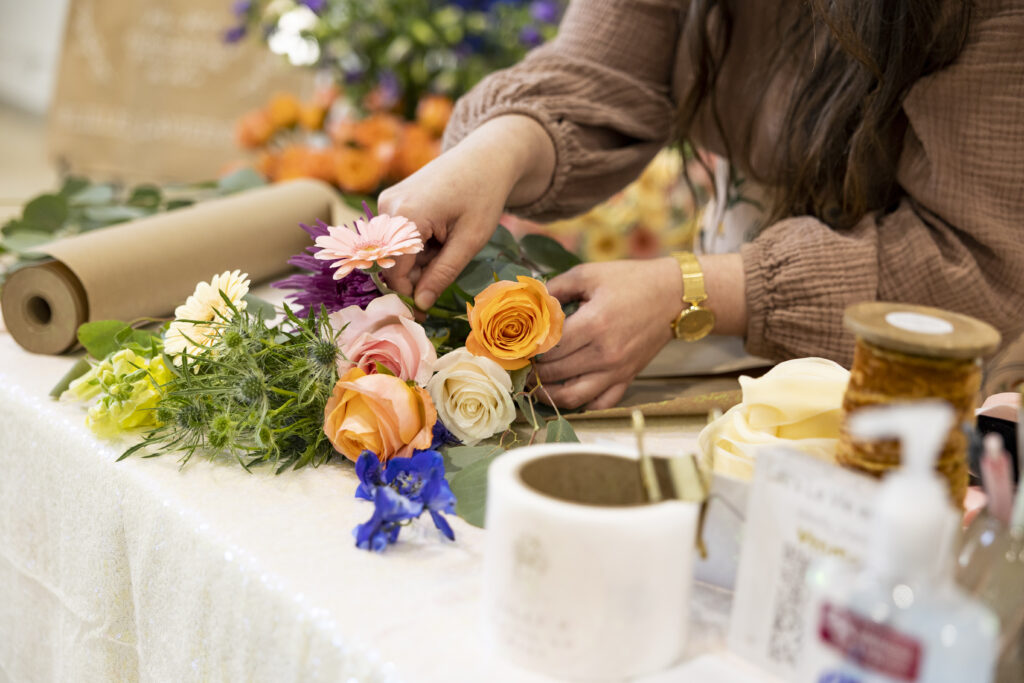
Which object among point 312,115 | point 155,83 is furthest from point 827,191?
point 155,83

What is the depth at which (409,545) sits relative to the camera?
49cm

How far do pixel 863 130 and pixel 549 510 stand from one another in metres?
0.53

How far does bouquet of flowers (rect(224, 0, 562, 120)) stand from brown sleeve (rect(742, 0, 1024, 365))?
92 centimetres

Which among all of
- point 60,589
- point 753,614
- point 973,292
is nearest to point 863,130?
point 973,292

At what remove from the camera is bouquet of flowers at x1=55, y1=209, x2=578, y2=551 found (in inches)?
21.9

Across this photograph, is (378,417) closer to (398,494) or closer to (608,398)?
(398,494)

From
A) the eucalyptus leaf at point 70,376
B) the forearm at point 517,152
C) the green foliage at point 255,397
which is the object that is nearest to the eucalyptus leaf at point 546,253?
the forearm at point 517,152

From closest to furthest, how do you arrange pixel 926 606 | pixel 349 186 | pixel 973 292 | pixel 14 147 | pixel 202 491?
pixel 926 606 < pixel 202 491 < pixel 973 292 < pixel 349 186 < pixel 14 147

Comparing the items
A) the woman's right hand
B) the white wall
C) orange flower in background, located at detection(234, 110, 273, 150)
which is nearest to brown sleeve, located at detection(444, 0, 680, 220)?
the woman's right hand

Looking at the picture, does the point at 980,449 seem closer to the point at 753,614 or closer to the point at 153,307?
the point at 753,614

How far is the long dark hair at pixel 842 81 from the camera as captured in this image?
0.70 m

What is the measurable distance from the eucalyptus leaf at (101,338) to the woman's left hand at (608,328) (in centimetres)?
35

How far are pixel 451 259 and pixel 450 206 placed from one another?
0.14 ft

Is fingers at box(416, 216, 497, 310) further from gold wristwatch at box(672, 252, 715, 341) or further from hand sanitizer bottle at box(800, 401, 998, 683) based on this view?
hand sanitizer bottle at box(800, 401, 998, 683)
